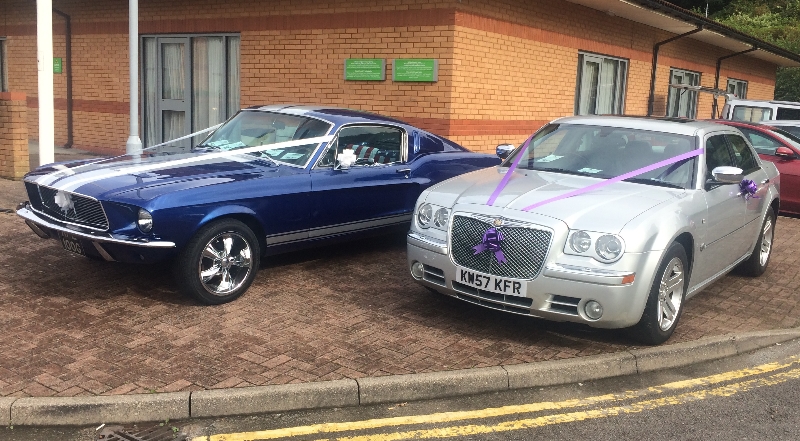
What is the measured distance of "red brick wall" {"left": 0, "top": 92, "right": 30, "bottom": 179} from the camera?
37.7 feet

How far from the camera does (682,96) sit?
66.4 ft

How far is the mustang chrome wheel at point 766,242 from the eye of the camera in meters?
7.56

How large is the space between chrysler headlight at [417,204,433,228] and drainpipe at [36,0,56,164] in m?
6.54

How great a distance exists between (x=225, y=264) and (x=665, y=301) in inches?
129

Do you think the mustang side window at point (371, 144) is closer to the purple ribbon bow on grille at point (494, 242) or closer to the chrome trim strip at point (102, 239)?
the chrome trim strip at point (102, 239)

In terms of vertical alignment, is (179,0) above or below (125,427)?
above

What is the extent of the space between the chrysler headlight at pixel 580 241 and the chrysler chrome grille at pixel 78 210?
10.9 feet

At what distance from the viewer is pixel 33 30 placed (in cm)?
1627

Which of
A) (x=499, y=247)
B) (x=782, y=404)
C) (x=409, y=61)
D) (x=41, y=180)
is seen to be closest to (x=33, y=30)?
(x=409, y=61)

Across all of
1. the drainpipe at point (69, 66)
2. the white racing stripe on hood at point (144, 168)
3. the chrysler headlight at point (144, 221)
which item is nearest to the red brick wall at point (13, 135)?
the drainpipe at point (69, 66)

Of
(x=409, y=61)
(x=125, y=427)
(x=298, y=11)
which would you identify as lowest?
(x=125, y=427)

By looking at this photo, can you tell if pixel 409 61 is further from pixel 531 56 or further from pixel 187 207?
pixel 187 207

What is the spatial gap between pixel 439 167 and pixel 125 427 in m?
4.74

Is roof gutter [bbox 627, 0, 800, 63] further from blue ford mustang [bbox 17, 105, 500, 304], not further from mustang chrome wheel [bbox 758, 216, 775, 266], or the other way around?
blue ford mustang [bbox 17, 105, 500, 304]
